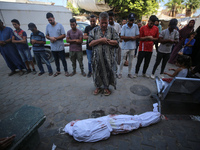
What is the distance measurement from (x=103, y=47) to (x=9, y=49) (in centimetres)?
403

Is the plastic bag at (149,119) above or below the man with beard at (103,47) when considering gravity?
below

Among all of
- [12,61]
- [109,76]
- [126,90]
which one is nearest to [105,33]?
[109,76]

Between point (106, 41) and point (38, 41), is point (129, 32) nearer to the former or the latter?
point (106, 41)

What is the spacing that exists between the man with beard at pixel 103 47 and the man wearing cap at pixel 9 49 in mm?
3505

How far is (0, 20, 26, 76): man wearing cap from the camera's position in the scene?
373 cm

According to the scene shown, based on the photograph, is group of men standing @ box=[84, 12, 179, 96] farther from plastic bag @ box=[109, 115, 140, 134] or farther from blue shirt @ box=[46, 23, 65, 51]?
blue shirt @ box=[46, 23, 65, 51]

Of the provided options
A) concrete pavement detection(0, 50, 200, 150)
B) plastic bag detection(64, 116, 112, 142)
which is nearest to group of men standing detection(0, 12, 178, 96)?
concrete pavement detection(0, 50, 200, 150)

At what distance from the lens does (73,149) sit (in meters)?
1.60

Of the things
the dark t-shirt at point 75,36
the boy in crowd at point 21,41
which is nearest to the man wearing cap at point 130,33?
the dark t-shirt at point 75,36

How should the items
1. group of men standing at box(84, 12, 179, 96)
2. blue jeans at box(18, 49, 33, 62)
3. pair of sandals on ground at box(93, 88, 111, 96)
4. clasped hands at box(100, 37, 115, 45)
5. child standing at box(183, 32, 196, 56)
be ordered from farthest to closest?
child standing at box(183, 32, 196, 56) → blue jeans at box(18, 49, 33, 62) → pair of sandals on ground at box(93, 88, 111, 96) → group of men standing at box(84, 12, 179, 96) → clasped hands at box(100, 37, 115, 45)

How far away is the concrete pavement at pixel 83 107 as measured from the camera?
167 centimetres

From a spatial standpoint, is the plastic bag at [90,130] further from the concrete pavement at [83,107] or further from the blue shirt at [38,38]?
the blue shirt at [38,38]

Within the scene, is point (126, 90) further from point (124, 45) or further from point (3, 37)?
point (3, 37)

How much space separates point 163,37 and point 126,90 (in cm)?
212
